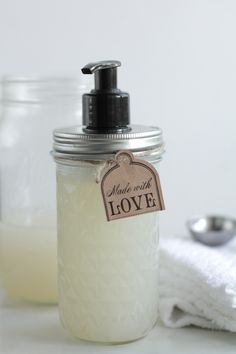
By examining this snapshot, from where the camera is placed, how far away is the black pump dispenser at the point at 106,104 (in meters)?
0.60

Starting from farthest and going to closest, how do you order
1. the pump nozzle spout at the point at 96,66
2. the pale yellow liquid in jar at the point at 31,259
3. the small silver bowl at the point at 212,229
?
the small silver bowl at the point at 212,229 < the pale yellow liquid in jar at the point at 31,259 < the pump nozzle spout at the point at 96,66

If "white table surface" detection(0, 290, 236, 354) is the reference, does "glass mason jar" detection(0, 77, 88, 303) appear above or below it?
above

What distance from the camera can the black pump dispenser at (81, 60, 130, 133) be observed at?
60 cm

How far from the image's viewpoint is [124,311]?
2.09 ft

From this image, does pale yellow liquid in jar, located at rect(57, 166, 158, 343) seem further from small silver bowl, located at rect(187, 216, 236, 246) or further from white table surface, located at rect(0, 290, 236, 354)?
small silver bowl, located at rect(187, 216, 236, 246)

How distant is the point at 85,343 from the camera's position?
650 mm

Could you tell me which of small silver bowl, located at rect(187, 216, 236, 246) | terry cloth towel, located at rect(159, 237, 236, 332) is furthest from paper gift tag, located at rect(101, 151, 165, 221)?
small silver bowl, located at rect(187, 216, 236, 246)

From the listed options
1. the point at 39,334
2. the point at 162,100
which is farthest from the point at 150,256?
the point at 162,100

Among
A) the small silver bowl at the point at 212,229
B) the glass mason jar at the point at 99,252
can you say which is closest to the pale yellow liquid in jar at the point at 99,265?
the glass mason jar at the point at 99,252

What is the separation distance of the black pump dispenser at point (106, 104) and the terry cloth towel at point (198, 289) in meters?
0.20

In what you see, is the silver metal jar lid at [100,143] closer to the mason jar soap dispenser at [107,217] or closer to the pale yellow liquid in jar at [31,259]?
the mason jar soap dispenser at [107,217]

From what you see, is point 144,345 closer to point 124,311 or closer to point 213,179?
point 124,311

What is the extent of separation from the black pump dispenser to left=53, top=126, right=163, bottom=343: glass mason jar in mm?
16

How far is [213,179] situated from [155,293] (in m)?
0.43
